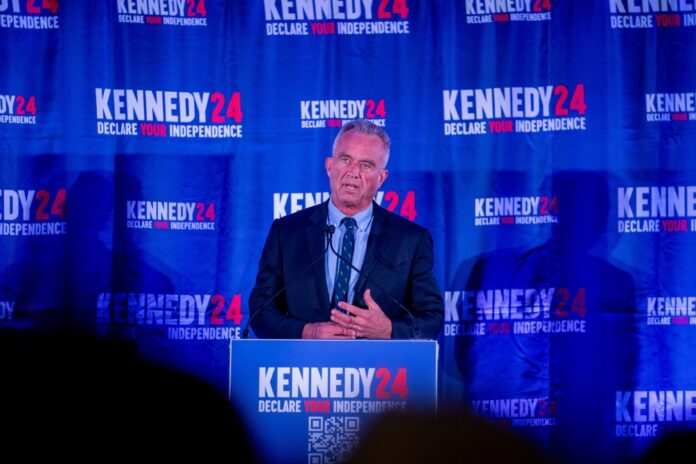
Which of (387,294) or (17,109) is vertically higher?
(17,109)

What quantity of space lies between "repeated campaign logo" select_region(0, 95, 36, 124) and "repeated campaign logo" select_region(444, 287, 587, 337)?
112 inches

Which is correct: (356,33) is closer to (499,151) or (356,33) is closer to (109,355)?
(499,151)

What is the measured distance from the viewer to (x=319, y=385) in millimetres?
2701

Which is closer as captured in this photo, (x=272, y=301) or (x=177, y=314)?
(x=272, y=301)

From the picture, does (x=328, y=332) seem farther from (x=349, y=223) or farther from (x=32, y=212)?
(x=32, y=212)

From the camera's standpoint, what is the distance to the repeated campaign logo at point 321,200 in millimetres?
5250

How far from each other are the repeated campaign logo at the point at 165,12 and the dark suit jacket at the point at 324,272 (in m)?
2.00

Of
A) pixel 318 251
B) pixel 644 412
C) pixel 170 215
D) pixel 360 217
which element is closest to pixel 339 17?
pixel 170 215

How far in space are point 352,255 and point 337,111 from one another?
1712 mm

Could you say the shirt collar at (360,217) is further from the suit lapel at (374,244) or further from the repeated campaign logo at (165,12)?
the repeated campaign logo at (165,12)

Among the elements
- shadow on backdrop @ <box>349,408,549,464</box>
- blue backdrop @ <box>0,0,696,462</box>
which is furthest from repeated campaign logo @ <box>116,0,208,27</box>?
shadow on backdrop @ <box>349,408,549,464</box>

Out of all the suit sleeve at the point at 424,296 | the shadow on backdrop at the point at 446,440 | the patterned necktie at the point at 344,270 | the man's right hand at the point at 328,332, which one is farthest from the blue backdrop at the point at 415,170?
the shadow on backdrop at the point at 446,440

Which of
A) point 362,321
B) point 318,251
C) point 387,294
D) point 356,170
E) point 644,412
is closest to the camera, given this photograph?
point 362,321

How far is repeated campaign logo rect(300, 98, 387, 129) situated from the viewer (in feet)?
17.4
